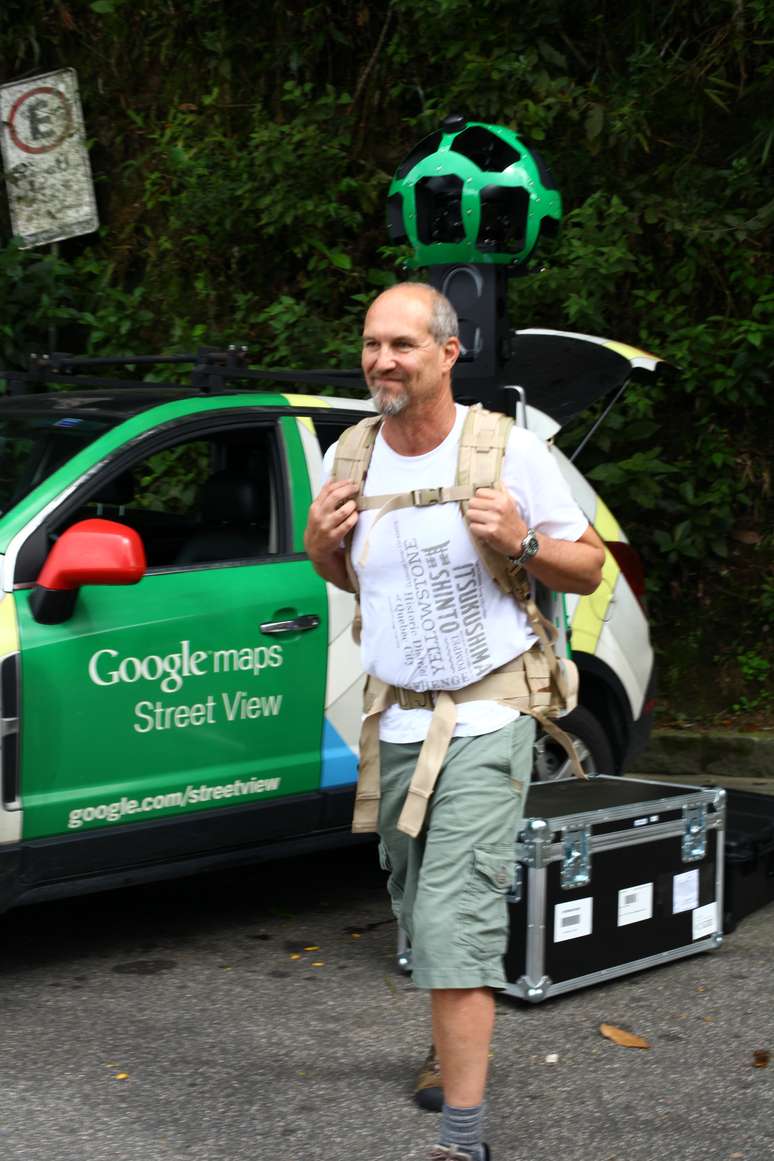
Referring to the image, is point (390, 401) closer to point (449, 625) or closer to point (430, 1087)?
point (449, 625)

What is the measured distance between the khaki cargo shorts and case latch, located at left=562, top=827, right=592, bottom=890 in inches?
38.5

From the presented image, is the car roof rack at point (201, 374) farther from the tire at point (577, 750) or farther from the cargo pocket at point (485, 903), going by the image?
the cargo pocket at point (485, 903)

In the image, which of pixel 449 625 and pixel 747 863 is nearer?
pixel 449 625

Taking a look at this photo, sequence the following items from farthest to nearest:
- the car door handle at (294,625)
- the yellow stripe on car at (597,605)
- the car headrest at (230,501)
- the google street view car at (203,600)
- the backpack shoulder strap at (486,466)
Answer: the yellow stripe on car at (597,605) < the car headrest at (230,501) < the car door handle at (294,625) < the google street view car at (203,600) < the backpack shoulder strap at (486,466)

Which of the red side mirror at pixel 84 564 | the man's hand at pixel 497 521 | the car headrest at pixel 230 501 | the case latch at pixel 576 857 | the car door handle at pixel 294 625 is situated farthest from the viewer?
the car headrest at pixel 230 501

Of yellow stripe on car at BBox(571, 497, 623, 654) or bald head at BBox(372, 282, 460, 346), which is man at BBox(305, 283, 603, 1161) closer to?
bald head at BBox(372, 282, 460, 346)

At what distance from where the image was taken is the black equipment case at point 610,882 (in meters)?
4.47

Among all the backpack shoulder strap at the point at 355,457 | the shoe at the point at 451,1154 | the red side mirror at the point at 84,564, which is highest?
the backpack shoulder strap at the point at 355,457

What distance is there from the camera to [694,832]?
496 cm

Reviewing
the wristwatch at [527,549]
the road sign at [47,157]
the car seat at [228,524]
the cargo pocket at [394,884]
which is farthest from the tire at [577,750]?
the road sign at [47,157]

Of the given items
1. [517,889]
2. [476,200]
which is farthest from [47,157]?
[517,889]

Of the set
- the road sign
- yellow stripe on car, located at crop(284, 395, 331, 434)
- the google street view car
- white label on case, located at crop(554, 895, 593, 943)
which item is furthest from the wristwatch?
the road sign

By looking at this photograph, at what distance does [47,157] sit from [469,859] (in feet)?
28.5

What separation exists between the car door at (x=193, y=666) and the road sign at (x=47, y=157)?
6120mm
